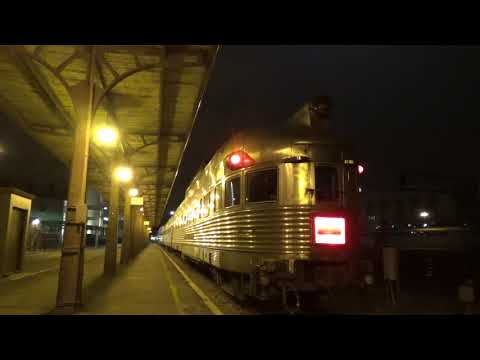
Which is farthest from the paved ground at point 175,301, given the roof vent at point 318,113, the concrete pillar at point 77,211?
the roof vent at point 318,113

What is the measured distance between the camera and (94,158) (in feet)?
64.6

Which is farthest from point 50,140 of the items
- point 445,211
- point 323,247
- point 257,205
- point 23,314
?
point 445,211

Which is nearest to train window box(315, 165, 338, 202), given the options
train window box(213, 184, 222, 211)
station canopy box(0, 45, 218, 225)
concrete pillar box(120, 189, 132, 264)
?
train window box(213, 184, 222, 211)

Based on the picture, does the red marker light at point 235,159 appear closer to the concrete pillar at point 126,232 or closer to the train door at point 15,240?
the train door at point 15,240

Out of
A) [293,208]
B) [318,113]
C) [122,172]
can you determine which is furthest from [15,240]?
[318,113]

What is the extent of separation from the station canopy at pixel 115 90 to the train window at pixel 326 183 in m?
3.84

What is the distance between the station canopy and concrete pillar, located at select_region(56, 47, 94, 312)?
0.29 metres

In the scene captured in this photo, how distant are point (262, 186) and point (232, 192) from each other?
948 mm

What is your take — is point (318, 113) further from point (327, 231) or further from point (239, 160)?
point (327, 231)

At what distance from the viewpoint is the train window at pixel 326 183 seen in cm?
693

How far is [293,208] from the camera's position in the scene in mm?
6738
